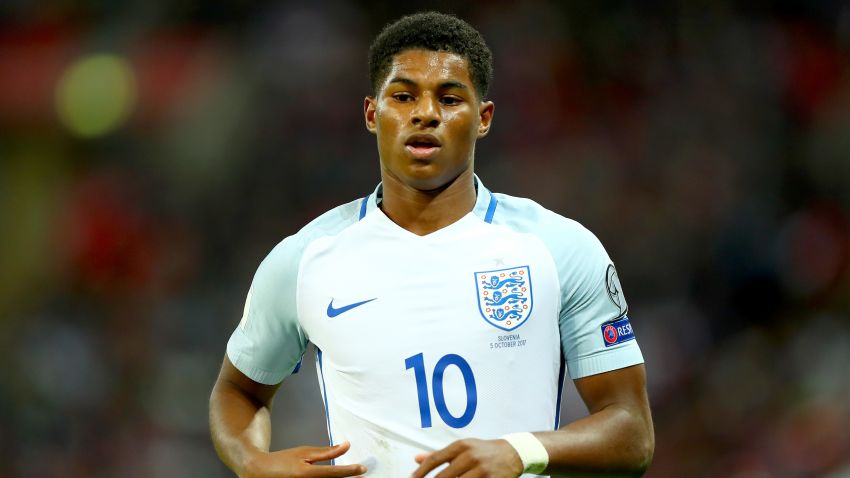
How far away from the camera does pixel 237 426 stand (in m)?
3.53

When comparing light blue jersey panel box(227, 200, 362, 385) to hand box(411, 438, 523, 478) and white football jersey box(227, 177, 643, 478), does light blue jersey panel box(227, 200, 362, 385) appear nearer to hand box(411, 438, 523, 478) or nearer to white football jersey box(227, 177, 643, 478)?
white football jersey box(227, 177, 643, 478)

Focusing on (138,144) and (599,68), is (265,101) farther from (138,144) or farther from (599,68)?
(599,68)

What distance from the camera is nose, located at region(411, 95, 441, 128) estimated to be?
3285 millimetres

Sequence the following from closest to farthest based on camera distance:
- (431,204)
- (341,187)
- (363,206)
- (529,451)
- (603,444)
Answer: (529,451), (603,444), (431,204), (363,206), (341,187)

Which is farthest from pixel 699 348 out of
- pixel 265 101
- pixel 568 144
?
pixel 265 101

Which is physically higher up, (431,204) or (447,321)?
(431,204)

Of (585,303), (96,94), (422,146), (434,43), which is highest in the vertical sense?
(96,94)

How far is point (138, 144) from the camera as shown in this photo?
8758 millimetres

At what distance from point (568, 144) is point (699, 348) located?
1.94 m

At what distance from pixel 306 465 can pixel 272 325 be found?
0.66 m

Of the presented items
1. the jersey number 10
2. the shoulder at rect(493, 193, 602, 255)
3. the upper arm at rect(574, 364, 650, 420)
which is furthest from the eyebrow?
the upper arm at rect(574, 364, 650, 420)

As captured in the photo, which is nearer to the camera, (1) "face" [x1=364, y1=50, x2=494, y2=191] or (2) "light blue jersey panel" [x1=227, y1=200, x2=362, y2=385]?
(1) "face" [x1=364, y1=50, x2=494, y2=191]

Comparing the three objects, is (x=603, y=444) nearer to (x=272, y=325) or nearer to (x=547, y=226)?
(x=547, y=226)

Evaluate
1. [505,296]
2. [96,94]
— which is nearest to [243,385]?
[505,296]
